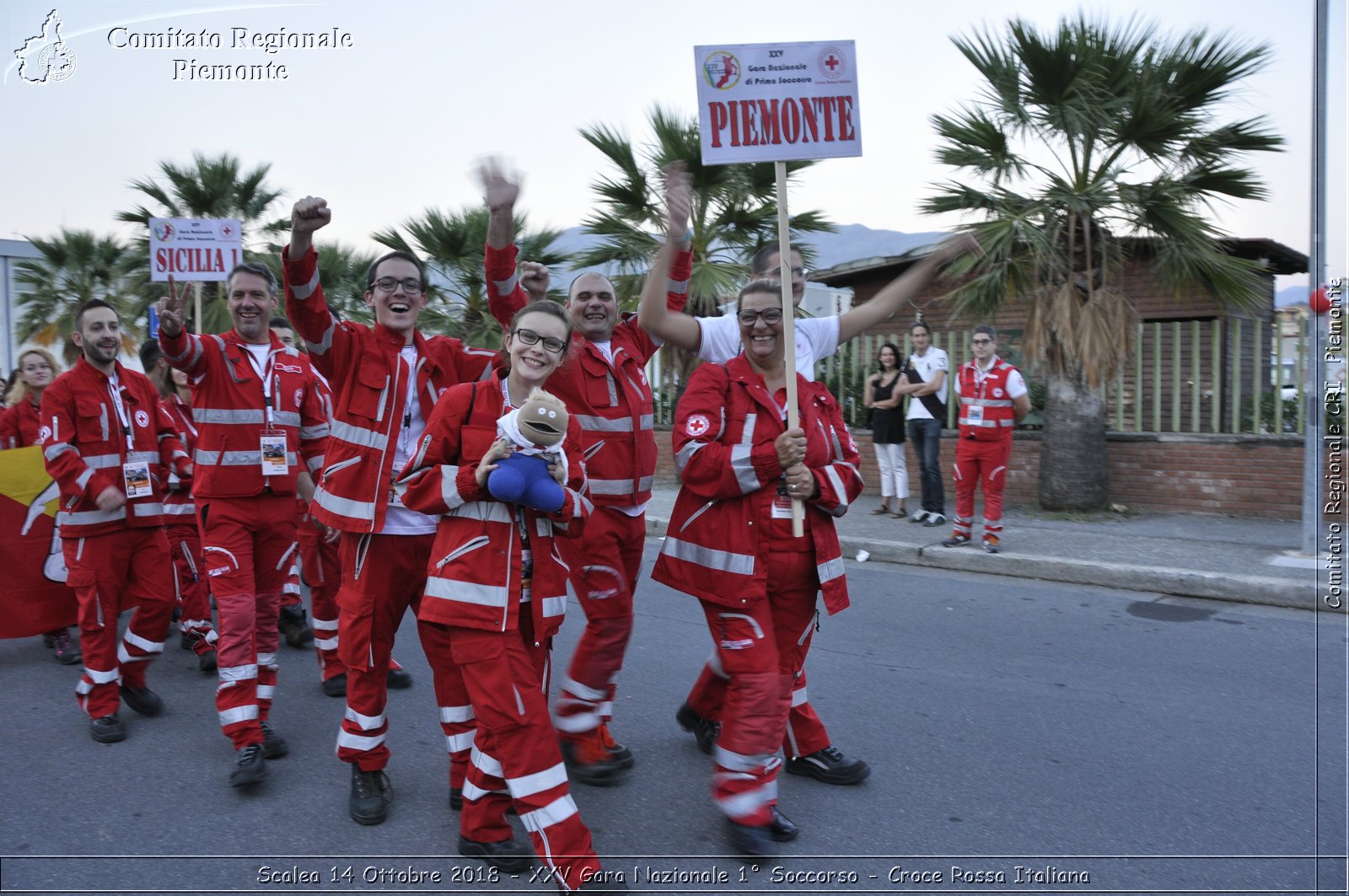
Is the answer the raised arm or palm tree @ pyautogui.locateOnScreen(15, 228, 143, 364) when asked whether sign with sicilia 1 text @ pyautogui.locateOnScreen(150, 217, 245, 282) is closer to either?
the raised arm

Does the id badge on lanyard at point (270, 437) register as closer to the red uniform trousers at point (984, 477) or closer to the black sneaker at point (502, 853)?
the black sneaker at point (502, 853)

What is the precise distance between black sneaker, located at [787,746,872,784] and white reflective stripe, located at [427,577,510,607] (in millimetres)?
1629

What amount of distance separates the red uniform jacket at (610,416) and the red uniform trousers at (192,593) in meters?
3.05

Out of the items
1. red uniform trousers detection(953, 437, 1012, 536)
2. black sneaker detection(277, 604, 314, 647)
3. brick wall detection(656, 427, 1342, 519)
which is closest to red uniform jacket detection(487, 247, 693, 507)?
black sneaker detection(277, 604, 314, 647)

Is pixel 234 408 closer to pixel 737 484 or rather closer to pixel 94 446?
pixel 94 446

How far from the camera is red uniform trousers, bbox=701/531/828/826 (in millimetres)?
3465

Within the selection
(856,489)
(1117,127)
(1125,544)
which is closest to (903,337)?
(1117,127)

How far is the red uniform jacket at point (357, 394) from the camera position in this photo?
3.81m

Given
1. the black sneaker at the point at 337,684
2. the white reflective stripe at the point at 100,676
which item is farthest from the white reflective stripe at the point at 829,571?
the white reflective stripe at the point at 100,676

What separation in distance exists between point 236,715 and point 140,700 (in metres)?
1.21

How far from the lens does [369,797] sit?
385 centimetres

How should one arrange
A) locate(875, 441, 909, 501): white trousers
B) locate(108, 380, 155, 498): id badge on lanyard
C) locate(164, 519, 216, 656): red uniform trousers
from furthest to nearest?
locate(875, 441, 909, 501): white trousers, locate(164, 519, 216, 656): red uniform trousers, locate(108, 380, 155, 498): id badge on lanyard

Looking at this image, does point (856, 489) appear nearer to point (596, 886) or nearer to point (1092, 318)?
point (596, 886)

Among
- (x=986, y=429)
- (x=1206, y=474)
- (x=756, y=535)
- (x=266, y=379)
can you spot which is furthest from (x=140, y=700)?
(x=1206, y=474)
